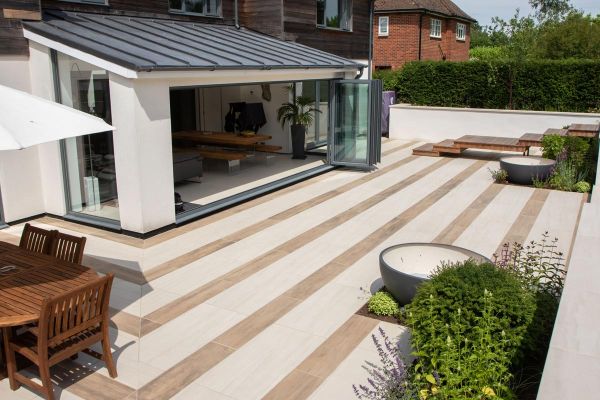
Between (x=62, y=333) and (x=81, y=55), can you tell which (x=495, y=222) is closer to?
(x=81, y=55)

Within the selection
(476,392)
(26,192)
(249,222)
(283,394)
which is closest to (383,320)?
(283,394)

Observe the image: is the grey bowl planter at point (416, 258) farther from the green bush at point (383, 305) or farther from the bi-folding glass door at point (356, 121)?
the bi-folding glass door at point (356, 121)

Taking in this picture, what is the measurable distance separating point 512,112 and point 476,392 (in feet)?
50.5

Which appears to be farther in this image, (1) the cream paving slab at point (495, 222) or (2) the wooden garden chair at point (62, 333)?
(1) the cream paving slab at point (495, 222)

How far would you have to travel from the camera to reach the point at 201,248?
26.1 feet

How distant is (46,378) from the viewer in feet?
13.8

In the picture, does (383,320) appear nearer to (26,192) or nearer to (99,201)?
(99,201)

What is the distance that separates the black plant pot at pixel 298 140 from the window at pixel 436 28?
18.6m

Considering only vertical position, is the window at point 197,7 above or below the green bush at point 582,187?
above

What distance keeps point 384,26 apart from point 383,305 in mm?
26255

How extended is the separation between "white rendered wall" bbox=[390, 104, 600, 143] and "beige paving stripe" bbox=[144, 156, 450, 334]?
26.0 feet

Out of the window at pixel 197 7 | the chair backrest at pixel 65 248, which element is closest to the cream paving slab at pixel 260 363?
the chair backrest at pixel 65 248

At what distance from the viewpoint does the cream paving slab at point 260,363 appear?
14.9 ft

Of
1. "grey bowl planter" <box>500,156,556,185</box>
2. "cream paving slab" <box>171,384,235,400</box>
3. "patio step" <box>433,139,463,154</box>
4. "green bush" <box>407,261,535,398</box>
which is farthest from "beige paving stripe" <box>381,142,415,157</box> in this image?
"cream paving slab" <box>171,384,235,400</box>
